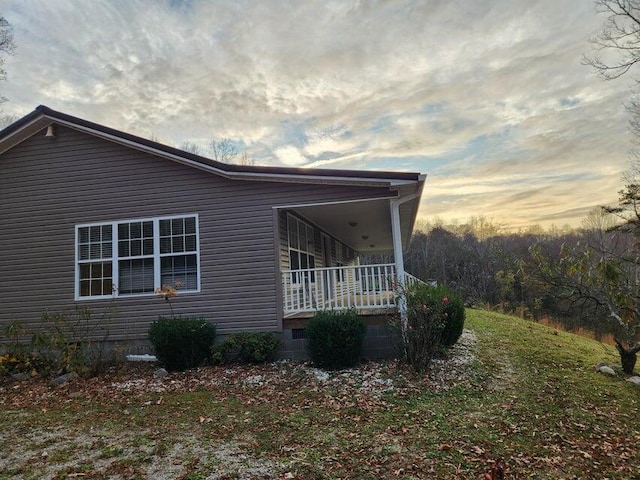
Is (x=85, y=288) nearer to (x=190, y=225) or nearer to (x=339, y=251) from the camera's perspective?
(x=190, y=225)

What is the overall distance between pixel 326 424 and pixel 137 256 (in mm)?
6246

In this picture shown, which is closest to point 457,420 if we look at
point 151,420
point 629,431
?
point 629,431

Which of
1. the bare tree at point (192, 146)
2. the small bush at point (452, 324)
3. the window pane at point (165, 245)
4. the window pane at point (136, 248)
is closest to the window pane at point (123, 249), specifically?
the window pane at point (136, 248)

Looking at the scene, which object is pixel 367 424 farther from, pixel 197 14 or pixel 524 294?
pixel 524 294

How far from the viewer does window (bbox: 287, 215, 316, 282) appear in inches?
429

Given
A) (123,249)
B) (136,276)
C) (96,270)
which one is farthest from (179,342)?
(96,270)

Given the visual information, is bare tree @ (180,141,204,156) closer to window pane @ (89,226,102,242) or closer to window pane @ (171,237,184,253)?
window pane @ (89,226,102,242)

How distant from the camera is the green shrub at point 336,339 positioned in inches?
299

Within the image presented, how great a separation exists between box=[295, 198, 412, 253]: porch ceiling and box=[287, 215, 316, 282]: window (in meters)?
0.34

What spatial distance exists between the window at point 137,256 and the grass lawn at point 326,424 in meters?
2.02

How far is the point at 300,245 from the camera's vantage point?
1179 centimetres

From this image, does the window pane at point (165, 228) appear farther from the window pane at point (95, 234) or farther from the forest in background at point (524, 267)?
the forest in background at point (524, 267)

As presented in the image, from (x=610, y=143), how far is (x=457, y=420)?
13.0 metres

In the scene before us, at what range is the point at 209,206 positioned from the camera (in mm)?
9219
